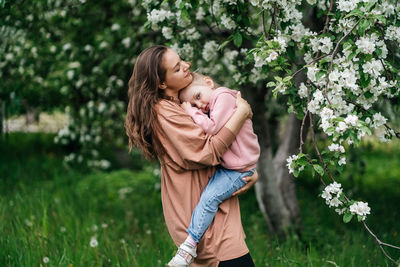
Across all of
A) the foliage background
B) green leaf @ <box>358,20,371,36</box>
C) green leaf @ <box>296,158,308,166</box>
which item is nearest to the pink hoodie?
→ green leaf @ <box>296,158,308,166</box>

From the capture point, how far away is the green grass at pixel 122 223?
313 cm

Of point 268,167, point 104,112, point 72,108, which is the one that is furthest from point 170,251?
point 72,108

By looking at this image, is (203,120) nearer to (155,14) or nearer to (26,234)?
(155,14)

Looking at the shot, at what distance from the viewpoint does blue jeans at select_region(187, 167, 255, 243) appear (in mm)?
2062

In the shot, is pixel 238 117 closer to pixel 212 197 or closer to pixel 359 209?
pixel 212 197

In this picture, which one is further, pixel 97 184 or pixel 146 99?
pixel 97 184

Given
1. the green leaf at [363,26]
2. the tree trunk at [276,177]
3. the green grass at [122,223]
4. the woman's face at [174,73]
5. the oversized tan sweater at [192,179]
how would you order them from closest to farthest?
1. the green leaf at [363,26]
2. the oversized tan sweater at [192,179]
3. the woman's face at [174,73]
4. the green grass at [122,223]
5. the tree trunk at [276,177]

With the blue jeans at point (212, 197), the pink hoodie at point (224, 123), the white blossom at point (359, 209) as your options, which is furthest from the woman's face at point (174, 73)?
the white blossom at point (359, 209)

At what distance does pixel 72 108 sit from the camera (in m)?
5.30

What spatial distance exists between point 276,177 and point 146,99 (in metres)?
2.40

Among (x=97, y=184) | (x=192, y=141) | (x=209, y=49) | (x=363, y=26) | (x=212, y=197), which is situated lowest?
(x=97, y=184)

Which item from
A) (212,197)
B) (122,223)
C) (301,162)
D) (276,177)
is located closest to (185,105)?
(212,197)

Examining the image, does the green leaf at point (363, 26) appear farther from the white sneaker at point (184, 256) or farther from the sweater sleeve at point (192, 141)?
the white sneaker at point (184, 256)

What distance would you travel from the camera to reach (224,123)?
6.93 ft
